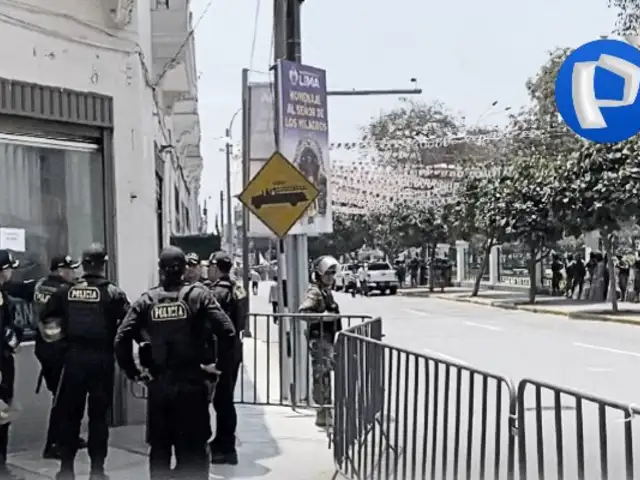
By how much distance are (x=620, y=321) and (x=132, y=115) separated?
64.9ft

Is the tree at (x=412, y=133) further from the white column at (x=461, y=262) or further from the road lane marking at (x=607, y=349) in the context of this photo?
the road lane marking at (x=607, y=349)

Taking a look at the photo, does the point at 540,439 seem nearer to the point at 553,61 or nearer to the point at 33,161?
the point at 33,161

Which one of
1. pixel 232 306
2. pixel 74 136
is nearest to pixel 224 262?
pixel 232 306

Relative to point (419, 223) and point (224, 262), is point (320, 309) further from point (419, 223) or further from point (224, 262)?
point (419, 223)

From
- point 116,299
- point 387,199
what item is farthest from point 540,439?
point 387,199

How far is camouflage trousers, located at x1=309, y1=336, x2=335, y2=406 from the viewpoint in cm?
976

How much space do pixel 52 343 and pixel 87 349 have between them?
0.53 m

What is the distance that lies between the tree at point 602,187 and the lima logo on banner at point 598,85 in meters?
11.3

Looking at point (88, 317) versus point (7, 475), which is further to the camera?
point (7, 475)

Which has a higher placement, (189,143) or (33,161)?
(189,143)

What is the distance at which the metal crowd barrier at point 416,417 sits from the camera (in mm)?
5172

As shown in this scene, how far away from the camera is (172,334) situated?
252 inches

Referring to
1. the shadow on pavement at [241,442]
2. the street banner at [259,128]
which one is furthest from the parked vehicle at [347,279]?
the shadow on pavement at [241,442]

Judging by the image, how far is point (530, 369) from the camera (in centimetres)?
1566
